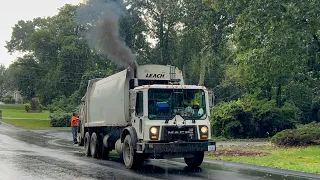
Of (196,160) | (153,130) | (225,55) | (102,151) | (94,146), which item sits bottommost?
(196,160)

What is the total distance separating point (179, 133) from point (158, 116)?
2.63 feet

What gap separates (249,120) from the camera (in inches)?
1132

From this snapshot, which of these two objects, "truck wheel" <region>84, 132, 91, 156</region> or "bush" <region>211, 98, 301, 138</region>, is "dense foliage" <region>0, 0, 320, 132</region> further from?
"truck wheel" <region>84, 132, 91, 156</region>

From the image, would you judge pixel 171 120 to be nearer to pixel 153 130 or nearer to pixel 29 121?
pixel 153 130

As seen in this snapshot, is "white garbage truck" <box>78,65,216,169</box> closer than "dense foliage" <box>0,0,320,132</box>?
Yes

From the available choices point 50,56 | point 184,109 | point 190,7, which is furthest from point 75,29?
point 184,109

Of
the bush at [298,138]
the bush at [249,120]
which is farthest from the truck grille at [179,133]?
the bush at [249,120]

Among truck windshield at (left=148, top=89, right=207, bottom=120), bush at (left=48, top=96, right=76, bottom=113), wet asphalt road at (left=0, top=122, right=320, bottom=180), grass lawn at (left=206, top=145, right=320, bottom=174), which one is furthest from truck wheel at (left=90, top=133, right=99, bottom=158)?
bush at (left=48, top=96, right=76, bottom=113)

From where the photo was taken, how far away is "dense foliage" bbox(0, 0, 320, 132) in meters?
21.8

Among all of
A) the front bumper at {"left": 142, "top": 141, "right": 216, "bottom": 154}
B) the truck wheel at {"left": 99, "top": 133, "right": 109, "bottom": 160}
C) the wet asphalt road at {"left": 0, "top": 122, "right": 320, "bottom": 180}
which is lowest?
the wet asphalt road at {"left": 0, "top": 122, "right": 320, "bottom": 180}

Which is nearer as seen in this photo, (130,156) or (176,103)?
(176,103)

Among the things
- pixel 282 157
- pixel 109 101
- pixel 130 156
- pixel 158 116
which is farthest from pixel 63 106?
pixel 158 116

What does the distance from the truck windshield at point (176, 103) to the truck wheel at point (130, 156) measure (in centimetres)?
124

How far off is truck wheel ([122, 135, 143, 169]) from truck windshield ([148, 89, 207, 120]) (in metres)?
1.24
